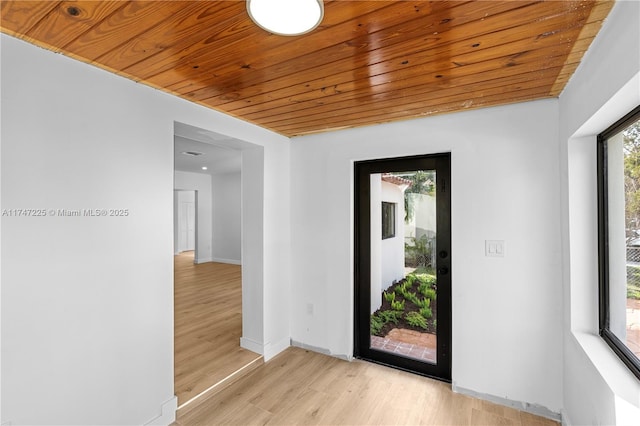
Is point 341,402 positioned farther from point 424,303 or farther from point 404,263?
point 404,263

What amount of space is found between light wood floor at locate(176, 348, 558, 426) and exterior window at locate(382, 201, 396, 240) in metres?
1.27

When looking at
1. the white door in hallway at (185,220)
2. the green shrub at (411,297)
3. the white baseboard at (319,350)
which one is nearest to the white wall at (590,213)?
the green shrub at (411,297)

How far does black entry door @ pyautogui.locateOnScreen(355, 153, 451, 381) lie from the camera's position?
258 centimetres

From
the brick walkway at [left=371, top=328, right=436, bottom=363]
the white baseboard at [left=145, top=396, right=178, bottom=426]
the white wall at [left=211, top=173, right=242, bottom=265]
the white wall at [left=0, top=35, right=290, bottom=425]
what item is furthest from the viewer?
the white wall at [left=211, top=173, right=242, bottom=265]

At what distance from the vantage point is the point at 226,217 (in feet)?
27.6

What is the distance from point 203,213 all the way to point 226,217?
715 millimetres

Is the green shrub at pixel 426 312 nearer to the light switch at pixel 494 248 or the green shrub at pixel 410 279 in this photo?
the green shrub at pixel 410 279

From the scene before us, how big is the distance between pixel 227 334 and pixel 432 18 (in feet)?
11.7

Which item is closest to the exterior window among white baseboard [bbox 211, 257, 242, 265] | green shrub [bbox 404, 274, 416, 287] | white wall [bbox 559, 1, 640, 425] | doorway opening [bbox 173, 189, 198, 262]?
green shrub [bbox 404, 274, 416, 287]

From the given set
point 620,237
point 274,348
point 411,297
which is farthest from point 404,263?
point 274,348

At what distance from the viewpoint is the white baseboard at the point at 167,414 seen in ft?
6.43

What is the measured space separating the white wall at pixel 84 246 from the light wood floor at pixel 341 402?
0.46 meters

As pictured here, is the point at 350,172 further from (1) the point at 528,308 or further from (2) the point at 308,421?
(2) the point at 308,421

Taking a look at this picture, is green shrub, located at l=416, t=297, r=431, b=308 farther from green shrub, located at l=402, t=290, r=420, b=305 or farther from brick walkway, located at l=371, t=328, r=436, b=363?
brick walkway, located at l=371, t=328, r=436, b=363
